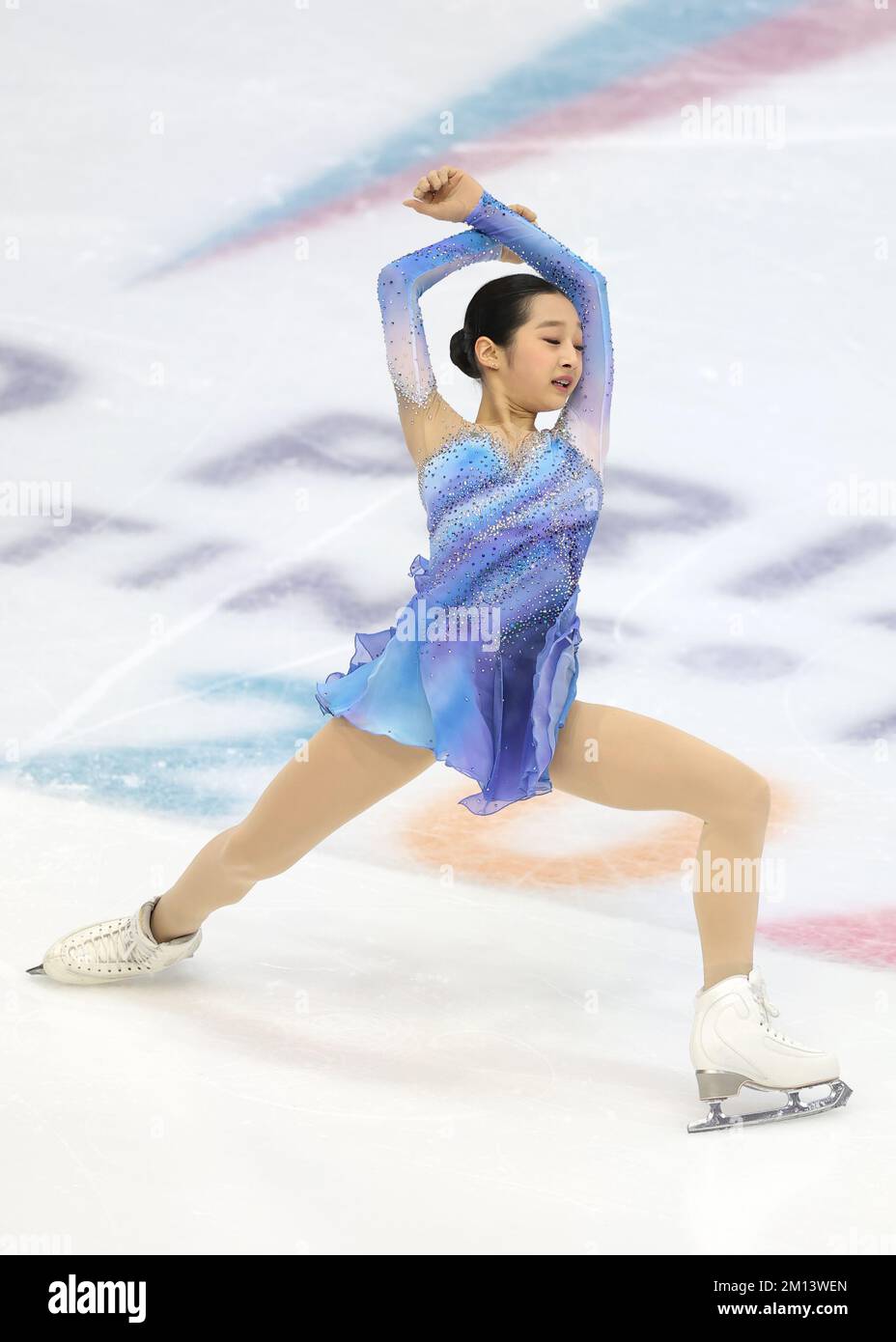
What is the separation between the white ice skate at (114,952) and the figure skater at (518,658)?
1.36 feet

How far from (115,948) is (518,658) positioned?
1.14 meters

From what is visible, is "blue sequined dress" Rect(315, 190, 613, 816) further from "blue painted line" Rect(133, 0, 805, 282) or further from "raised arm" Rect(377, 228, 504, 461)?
"blue painted line" Rect(133, 0, 805, 282)

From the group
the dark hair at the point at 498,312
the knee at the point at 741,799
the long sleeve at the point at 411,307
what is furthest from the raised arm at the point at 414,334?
the knee at the point at 741,799

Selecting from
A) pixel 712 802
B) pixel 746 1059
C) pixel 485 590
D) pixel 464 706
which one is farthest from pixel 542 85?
pixel 746 1059

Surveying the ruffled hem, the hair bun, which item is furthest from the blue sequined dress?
the hair bun

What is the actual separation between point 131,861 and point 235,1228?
74.8 inches

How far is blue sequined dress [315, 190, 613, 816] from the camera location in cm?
320

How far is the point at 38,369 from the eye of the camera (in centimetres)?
716

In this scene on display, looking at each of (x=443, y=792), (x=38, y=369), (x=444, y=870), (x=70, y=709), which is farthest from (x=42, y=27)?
(x=444, y=870)

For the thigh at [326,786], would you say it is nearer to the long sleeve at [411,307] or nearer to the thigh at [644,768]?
the thigh at [644,768]

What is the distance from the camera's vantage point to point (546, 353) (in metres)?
3.29

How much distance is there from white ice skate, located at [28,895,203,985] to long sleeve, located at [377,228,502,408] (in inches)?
50.1

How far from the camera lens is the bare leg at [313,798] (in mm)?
3285
